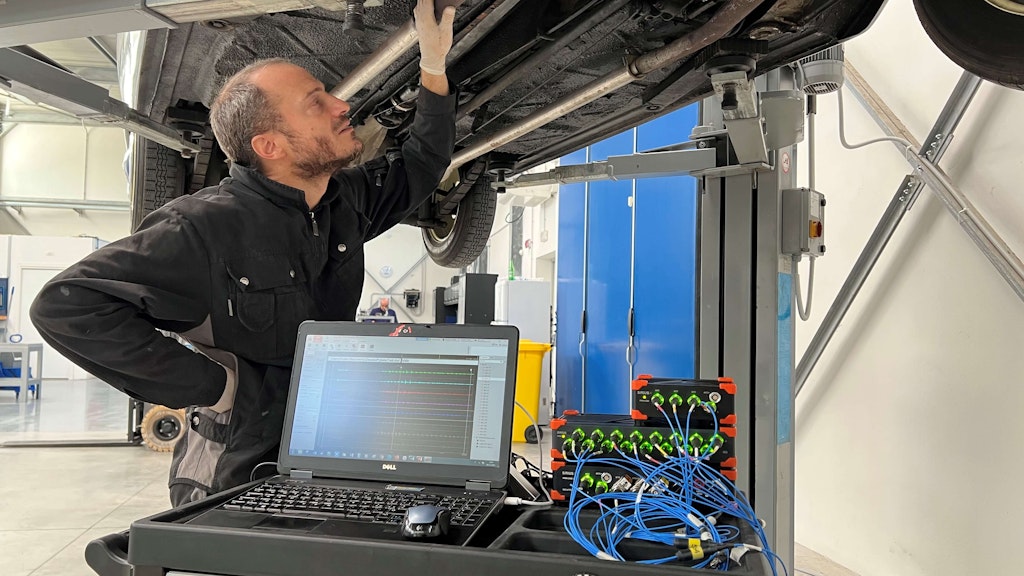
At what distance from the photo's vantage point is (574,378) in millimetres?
5496

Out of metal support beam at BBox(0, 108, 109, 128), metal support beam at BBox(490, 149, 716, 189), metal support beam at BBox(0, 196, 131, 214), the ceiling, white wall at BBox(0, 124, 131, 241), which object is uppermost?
the ceiling

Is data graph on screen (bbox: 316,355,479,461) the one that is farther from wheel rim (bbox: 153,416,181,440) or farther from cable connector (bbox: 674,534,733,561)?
wheel rim (bbox: 153,416,181,440)

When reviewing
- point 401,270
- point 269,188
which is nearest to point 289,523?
point 269,188

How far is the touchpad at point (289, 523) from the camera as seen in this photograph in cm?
82

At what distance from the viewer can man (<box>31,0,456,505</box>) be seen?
1104 mm

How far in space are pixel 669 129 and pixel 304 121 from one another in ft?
10.0

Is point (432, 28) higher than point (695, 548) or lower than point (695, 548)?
higher

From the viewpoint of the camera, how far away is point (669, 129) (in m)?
4.10

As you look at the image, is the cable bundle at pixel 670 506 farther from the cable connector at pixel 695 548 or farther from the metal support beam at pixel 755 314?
the metal support beam at pixel 755 314

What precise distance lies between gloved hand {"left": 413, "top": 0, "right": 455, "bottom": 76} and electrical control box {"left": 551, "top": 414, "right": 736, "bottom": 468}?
75cm

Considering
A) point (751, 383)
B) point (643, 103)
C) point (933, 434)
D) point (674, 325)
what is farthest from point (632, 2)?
point (674, 325)

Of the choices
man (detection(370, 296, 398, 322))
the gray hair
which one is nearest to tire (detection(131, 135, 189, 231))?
the gray hair

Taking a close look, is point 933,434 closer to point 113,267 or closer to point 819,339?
point 819,339

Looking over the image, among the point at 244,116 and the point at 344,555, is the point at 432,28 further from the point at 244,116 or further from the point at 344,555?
the point at 344,555
